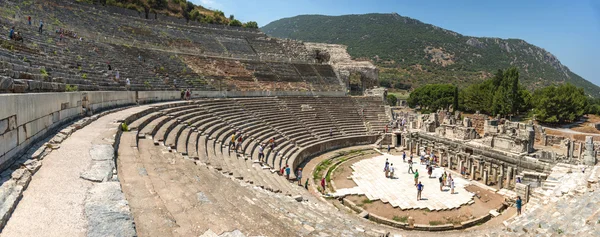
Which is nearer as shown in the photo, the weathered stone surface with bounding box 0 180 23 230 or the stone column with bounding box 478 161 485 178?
the weathered stone surface with bounding box 0 180 23 230

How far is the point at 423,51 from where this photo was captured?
103m

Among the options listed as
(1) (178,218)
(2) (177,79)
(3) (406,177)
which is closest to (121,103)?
(2) (177,79)

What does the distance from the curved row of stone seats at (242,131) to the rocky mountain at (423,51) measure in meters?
58.5

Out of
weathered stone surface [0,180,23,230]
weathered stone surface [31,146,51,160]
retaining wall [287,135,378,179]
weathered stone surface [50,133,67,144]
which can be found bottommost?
retaining wall [287,135,378,179]

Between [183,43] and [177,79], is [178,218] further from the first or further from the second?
[183,43]

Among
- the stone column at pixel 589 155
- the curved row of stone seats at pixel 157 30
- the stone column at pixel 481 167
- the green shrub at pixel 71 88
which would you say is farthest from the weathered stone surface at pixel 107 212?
the curved row of stone seats at pixel 157 30

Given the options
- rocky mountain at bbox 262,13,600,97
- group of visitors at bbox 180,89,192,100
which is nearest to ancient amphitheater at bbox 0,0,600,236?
group of visitors at bbox 180,89,192,100

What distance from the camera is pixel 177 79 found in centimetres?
2295

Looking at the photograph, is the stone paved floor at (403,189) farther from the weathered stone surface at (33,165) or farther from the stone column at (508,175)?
the weathered stone surface at (33,165)

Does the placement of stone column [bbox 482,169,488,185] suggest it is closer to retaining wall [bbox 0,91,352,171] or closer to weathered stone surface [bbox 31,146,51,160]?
retaining wall [bbox 0,91,352,171]

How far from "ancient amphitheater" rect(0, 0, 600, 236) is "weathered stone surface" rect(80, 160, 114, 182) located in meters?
0.03

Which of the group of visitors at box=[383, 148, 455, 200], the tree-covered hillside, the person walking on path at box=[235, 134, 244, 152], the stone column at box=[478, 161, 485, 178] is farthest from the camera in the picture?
the tree-covered hillside

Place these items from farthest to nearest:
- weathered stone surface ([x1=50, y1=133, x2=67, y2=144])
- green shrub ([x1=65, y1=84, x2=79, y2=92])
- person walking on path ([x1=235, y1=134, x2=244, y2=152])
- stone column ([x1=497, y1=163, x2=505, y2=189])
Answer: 1. stone column ([x1=497, y1=163, x2=505, y2=189])
2. person walking on path ([x1=235, y1=134, x2=244, y2=152])
3. green shrub ([x1=65, y1=84, x2=79, y2=92])
4. weathered stone surface ([x1=50, y1=133, x2=67, y2=144])

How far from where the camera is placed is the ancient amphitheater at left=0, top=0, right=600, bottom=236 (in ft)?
15.3
